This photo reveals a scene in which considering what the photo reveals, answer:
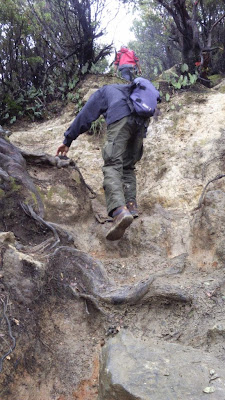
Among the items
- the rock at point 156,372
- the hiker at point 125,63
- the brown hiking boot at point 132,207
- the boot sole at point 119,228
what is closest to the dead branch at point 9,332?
the rock at point 156,372

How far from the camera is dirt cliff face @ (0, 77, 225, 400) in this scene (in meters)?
2.70

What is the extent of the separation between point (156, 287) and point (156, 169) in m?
2.81

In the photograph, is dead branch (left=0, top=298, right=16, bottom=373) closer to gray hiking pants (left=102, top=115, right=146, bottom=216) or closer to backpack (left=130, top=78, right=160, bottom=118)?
gray hiking pants (left=102, top=115, right=146, bottom=216)

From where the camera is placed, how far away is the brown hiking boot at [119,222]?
12.7 feet

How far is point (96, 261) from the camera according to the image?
372 centimetres

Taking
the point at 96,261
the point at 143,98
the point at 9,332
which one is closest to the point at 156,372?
the point at 9,332

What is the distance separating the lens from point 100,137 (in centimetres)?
664

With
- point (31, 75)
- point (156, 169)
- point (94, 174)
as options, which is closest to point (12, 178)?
point (94, 174)

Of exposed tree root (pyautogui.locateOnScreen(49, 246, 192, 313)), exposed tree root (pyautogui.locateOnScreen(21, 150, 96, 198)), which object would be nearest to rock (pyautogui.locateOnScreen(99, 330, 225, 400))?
exposed tree root (pyautogui.locateOnScreen(49, 246, 192, 313))

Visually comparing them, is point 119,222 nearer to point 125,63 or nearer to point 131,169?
point 131,169

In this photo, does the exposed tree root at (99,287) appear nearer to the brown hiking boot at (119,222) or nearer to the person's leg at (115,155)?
the brown hiking boot at (119,222)

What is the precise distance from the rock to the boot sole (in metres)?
1.39

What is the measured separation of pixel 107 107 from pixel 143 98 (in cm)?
54

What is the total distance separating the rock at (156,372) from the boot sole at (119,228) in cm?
139
